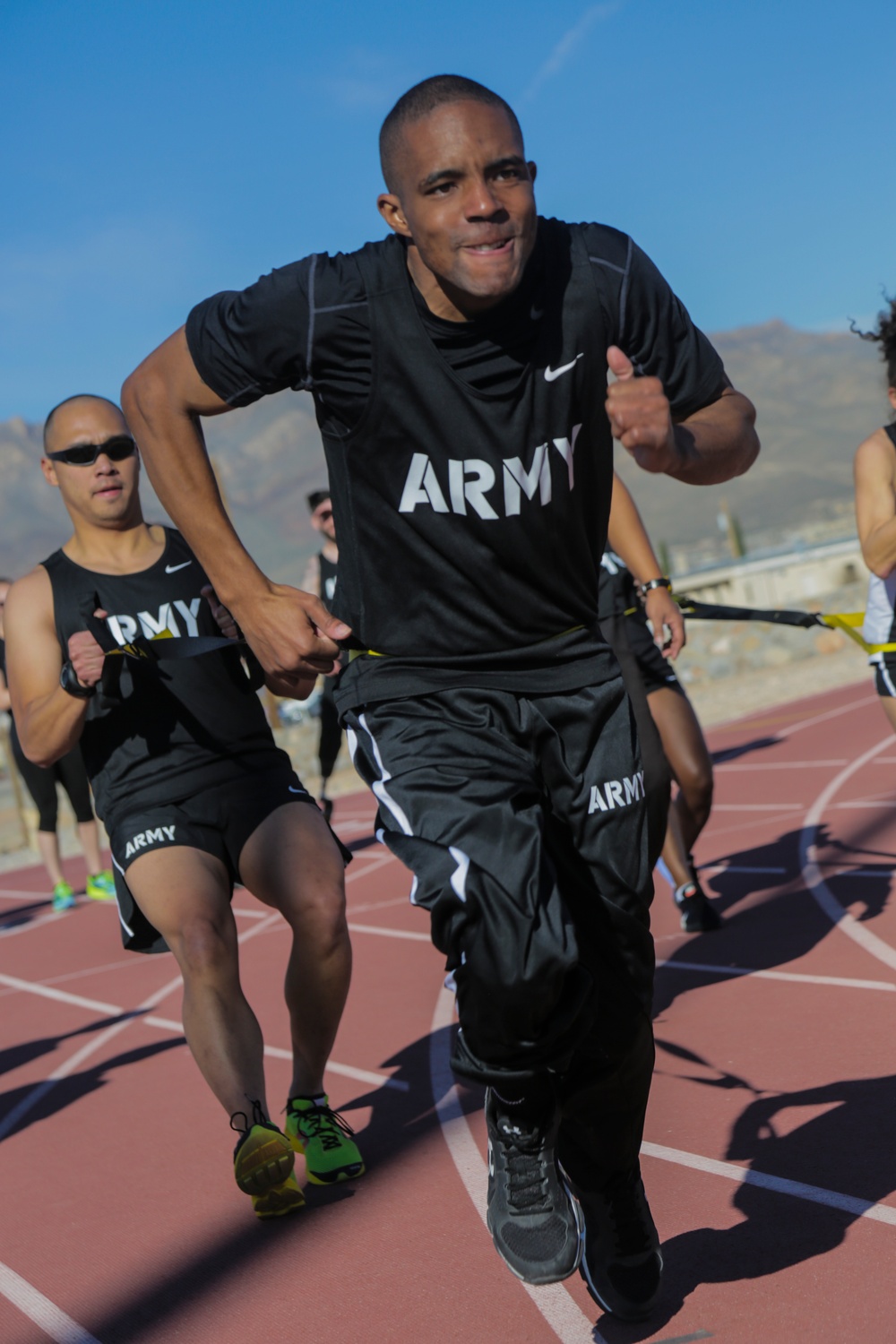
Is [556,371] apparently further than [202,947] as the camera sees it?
No

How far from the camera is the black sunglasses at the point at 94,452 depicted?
443cm

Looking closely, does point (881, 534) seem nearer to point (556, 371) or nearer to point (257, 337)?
point (556, 371)

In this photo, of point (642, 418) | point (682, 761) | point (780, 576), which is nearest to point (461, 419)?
point (642, 418)

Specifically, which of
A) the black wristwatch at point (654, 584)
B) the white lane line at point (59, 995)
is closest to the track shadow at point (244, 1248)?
the black wristwatch at point (654, 584)

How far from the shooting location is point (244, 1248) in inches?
142

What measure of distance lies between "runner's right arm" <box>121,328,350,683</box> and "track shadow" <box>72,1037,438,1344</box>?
5.18 ft

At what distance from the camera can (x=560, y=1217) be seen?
2.62m

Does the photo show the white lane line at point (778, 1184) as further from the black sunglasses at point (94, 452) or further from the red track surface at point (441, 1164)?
the black sunglasses at point (94, 452)

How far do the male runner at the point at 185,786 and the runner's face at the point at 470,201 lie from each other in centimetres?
152

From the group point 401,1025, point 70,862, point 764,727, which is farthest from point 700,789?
point 70,862

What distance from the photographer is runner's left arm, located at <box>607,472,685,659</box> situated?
5.56m

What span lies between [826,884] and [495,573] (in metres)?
4.42

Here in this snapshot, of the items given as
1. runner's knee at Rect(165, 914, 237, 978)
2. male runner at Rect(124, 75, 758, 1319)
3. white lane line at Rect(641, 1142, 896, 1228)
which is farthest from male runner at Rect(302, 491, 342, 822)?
male runner at Rect(124, 75, 758, 1319)

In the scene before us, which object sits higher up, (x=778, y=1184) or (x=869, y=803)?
(x=778, y=1184)
